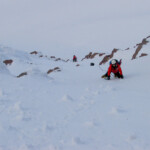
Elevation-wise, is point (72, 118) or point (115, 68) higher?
point (115, 68)

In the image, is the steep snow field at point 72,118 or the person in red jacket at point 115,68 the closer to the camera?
the steep snow field at point 72,118

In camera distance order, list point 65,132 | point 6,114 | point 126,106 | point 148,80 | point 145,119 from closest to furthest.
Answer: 1. point 65,132
2. point 145,119
3. point 6,114
4. point 126,106
5. point 148,80

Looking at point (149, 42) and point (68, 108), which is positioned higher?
point (149, 42)

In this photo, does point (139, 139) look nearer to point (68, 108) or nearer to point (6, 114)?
point (68, 108)

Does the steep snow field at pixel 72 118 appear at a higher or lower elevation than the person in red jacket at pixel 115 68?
lower

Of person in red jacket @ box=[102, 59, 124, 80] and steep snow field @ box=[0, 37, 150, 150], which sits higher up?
person in red jacket @ box=[102, 59, 124, 80]

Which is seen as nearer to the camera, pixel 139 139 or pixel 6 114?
pixel 139 139

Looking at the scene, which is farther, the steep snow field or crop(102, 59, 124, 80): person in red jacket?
crop(102, 59, 124, 80): person in red jacket

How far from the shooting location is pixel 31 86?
22.5 ft

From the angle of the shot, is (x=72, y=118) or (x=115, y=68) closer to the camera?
(x=72, y=118)

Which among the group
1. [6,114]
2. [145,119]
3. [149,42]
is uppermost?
[149,42]

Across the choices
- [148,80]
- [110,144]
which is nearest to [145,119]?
[110,144]

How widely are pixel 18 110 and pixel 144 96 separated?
12.3 ft

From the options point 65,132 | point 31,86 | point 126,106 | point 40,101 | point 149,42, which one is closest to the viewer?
point 65,132
